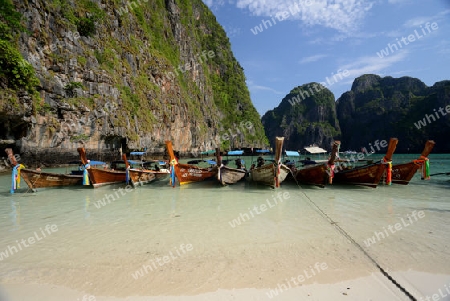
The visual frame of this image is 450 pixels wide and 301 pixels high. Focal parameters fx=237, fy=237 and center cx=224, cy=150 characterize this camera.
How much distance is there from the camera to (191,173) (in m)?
14.2

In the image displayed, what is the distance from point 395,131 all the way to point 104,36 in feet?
391

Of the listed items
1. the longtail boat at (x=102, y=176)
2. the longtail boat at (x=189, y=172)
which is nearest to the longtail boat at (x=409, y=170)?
the longtail boat at (x=189, y=172)

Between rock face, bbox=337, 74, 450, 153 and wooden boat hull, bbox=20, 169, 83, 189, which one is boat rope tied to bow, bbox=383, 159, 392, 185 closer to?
wooden boat hull, bbox=20, 169, 83, 189

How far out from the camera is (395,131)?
106688 mm

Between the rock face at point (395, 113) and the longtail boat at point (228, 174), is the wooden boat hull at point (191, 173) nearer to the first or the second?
the longtail boat at point (228, 174)

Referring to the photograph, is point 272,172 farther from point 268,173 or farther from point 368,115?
point 368,115

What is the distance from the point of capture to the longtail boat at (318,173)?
1148 cm

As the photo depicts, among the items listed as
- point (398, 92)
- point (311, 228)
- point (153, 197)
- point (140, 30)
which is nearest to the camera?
point (311, 228)

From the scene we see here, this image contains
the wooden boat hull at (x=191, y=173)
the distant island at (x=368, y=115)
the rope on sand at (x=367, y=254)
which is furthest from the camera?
the distant island at (x=368, y=115)

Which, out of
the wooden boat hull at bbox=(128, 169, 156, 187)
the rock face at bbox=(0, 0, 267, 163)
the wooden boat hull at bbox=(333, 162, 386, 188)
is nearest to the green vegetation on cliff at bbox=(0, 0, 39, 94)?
the rock face at bbox=(0, 0, 267, 163)

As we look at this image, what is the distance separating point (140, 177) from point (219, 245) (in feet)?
34.3

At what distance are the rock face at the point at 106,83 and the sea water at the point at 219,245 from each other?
17829mm

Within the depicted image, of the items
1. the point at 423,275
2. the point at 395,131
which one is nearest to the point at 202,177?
the point at 423,275

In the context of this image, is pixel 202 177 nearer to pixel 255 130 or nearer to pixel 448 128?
pixel 255 130
